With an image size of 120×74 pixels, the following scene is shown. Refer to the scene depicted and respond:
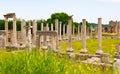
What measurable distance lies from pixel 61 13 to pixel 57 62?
238 feet

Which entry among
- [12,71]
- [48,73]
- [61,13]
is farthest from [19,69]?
[61,13]

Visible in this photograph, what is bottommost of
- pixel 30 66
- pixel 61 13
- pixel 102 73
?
pixel 102 73

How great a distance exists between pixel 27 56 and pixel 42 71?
0.80 meters

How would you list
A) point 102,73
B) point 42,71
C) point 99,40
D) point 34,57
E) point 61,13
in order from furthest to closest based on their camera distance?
point 61,13
point 99,40
point 102,73
point 34,57
point 42,71

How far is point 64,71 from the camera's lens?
8312 mm

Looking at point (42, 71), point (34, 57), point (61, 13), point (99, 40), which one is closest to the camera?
point (42, 71)

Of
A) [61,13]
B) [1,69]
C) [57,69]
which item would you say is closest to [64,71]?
[57,69]

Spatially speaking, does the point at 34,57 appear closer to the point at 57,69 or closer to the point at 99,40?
the point at 57,69

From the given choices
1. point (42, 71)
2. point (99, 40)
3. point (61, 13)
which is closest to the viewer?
point (42, 71)

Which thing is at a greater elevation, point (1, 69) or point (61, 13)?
point (61, 13)

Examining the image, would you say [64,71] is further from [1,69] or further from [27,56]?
[1,69]

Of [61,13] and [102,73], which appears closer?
[102,73]

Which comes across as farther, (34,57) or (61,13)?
(61,13)

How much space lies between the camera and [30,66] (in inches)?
321
